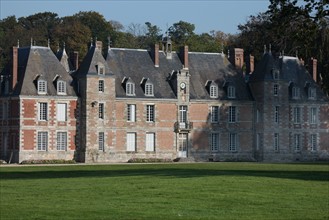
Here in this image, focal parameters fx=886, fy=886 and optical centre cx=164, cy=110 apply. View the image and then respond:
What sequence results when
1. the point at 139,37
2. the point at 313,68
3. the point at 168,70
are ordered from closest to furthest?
1. the point at 168,70
2. the point at 313,68
3. the point at 139,37

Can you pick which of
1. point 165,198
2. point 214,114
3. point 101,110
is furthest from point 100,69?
point 165,198

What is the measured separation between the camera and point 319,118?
72.1 meters

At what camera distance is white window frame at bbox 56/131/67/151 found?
206 feet

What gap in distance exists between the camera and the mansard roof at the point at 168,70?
6612cm

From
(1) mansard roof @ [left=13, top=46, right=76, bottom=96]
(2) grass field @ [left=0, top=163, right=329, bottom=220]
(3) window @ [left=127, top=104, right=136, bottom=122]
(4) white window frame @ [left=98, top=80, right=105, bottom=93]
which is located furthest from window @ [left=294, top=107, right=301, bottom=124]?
(2) grass field @ [left=0, top=163, right=329, bottom=220]

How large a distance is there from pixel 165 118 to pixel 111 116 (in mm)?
4653

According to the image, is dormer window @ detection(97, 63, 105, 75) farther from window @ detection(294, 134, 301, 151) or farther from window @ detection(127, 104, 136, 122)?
window @ detection(294, 134, 301, 151)

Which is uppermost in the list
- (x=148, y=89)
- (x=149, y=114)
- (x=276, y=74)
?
(x=276, y=74)

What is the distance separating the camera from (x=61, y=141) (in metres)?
62.9

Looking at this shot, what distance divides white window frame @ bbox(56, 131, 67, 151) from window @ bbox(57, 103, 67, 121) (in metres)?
1.01

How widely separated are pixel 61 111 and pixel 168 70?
377 inches

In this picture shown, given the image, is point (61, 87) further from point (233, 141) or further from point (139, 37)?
point (139, 37)

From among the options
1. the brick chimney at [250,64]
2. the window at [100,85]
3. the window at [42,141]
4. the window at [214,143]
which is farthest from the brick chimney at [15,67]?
the brick chimney at [250,64]

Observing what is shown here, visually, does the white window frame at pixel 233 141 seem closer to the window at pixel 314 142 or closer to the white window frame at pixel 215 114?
the white window frame at pixel 215 114
